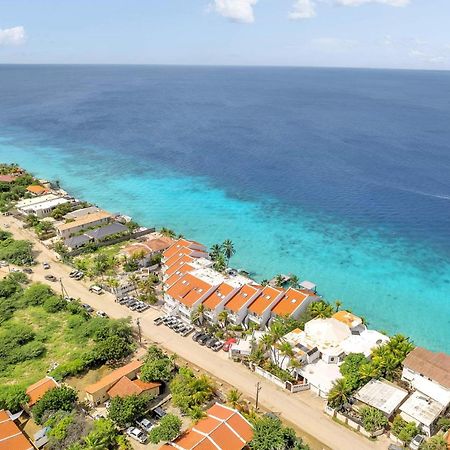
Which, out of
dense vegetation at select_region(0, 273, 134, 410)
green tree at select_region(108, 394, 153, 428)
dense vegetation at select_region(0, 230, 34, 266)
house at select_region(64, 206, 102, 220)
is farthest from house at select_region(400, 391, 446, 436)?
house at select_region(64, 206, 102, 220)

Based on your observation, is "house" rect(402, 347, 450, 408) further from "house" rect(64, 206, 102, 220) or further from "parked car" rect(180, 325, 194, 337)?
"house" rect(64, 206, 102, 220)

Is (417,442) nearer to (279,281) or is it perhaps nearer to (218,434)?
(218,434)

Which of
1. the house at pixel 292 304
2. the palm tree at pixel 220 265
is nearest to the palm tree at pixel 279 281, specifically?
the house at pixel 292 304

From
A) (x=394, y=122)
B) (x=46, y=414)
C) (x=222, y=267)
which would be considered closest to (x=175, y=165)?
(x=222, y=267)

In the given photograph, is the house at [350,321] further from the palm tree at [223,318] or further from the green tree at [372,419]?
the palm tree at [223,318]

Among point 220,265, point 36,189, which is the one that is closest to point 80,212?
point 36,189

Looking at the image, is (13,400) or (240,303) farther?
(240,303)
